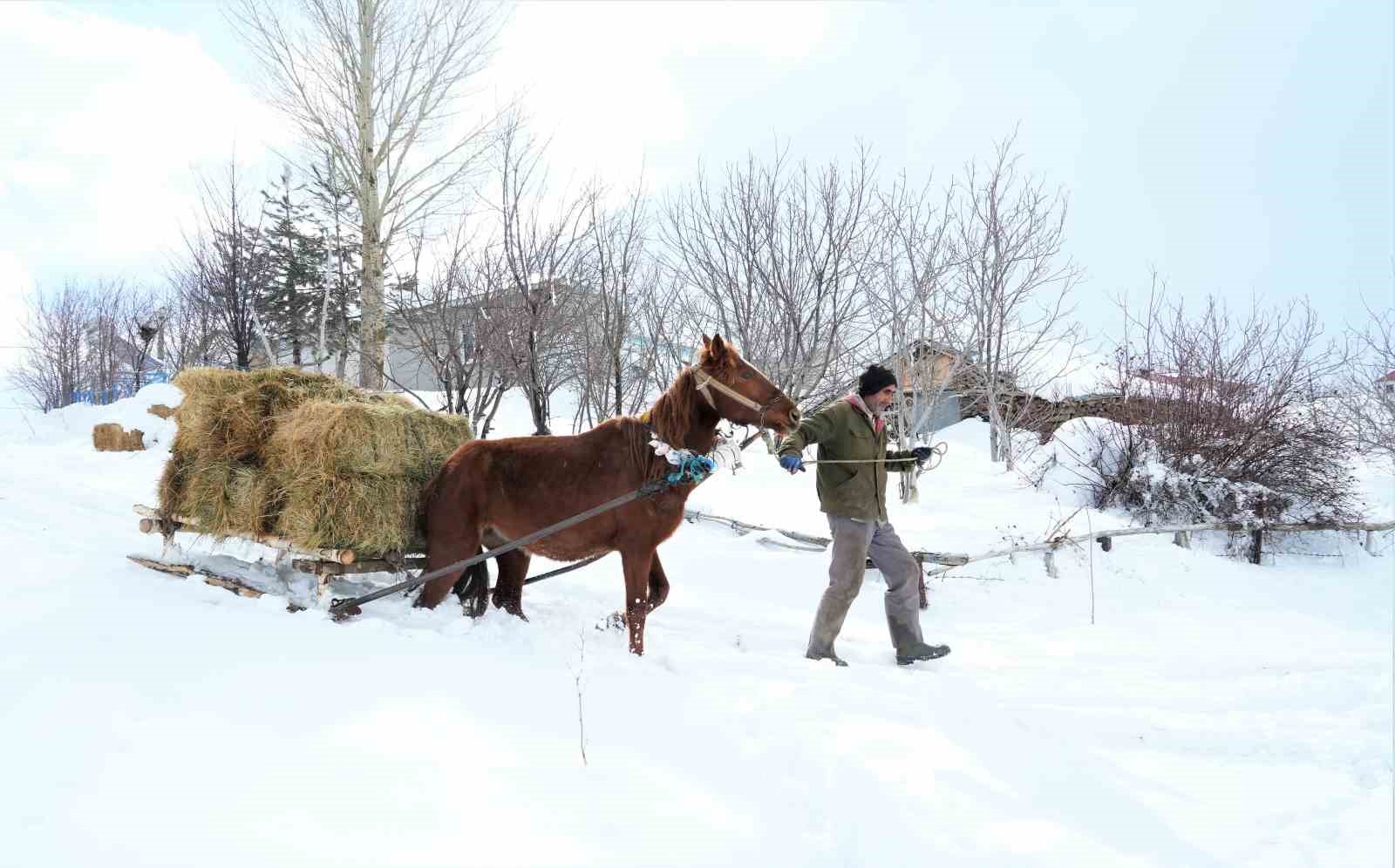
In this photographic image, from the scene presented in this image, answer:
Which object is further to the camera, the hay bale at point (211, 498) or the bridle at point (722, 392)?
the hay bale at point (211, 498)

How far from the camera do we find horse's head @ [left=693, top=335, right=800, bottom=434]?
4.56 m

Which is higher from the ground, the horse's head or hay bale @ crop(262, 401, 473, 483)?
the horse's head

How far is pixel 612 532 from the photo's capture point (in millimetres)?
4668

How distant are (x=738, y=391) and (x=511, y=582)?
213 centimetres

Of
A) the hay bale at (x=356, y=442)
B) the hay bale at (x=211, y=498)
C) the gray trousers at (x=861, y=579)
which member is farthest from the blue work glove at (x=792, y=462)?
the hay bale at (x=211, y=498)

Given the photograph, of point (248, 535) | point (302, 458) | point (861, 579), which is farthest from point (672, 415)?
point (248, 535)

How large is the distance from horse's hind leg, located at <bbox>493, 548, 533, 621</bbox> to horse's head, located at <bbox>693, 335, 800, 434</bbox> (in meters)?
1.82

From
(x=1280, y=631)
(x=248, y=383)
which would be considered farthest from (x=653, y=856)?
(x=1280, y=631)

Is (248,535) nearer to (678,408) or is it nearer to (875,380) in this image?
(678,408)

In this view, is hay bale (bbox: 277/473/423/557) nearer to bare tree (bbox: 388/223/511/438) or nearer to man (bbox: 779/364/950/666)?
man (bbox: 779/364/950/666)

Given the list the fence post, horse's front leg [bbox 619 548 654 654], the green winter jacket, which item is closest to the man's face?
the green winter jacket

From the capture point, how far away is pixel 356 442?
4.77 m

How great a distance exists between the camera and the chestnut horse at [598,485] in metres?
4.58

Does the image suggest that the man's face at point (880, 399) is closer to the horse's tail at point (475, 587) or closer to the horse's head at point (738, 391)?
the horse's head at point (738, 391)
